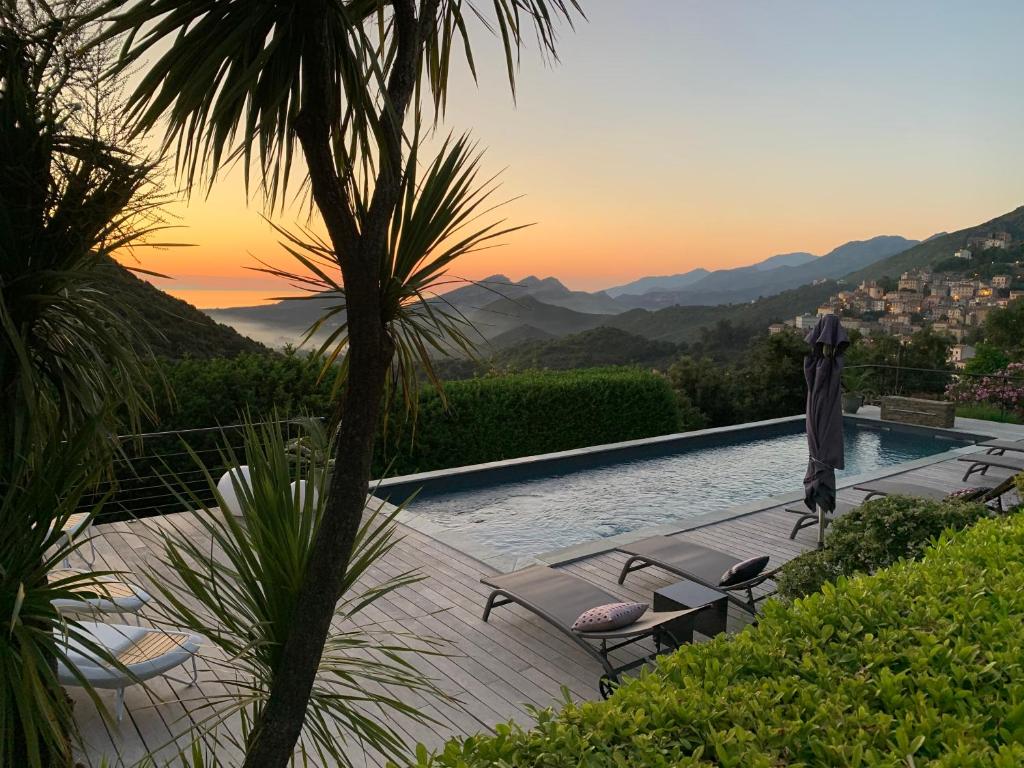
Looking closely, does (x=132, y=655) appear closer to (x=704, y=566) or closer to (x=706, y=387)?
(x=704, y=566)

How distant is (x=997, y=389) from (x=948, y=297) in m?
15.3

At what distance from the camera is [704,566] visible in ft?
17.2

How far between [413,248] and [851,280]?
4208 cm

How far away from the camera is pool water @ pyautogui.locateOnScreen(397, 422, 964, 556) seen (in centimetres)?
808

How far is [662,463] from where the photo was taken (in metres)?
11.0

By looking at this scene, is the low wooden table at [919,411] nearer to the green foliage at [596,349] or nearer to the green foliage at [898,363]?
the green foliage at [898,363]

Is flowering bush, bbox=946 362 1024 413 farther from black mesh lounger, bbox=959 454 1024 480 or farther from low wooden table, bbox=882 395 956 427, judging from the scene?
A: black mesh lounger, bbox=959 454 1024 480

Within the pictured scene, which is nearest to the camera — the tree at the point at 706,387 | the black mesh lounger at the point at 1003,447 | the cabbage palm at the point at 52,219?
the cabbage palm at the point at 52,219

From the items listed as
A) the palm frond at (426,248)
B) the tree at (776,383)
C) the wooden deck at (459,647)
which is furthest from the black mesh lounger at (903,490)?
the tree at (776,383)

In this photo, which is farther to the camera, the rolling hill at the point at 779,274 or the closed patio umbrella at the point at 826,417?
the rolling hill at the point at 779,274

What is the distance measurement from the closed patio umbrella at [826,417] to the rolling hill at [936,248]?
1248 inches

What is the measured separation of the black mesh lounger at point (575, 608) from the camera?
13.3 ft

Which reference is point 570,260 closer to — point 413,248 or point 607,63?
point 607,63

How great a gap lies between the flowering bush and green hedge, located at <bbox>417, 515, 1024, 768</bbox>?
45.0 feet
